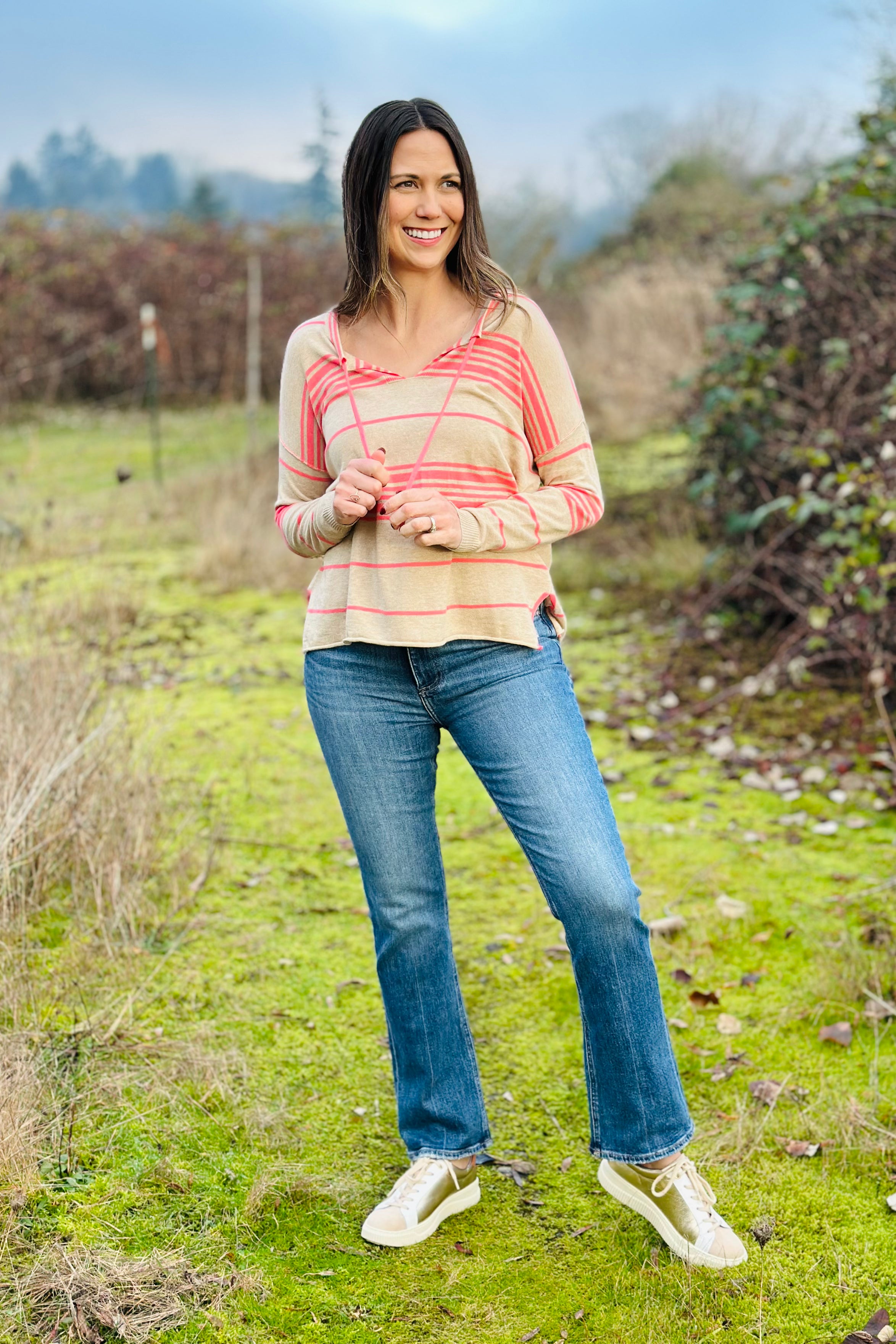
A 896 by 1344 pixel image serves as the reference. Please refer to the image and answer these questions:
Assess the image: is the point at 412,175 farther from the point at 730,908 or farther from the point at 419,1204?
the point at 730,908

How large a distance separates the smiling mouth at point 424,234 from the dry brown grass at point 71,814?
168 centimetres

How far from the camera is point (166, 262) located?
16250 mm

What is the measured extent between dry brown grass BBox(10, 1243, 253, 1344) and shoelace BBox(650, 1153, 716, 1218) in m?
0.73

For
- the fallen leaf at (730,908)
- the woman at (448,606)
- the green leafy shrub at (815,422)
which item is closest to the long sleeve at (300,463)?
the woman at (448,606)

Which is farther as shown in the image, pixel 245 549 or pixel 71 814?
pixel 245 549

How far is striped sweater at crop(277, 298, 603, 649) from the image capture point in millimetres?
1959

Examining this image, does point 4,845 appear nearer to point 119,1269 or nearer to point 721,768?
point 119,1269

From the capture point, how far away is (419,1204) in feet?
7.23

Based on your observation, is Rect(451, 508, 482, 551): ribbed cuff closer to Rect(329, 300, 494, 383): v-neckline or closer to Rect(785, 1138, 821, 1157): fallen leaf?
Rect(329, 300, 494, 383): v-neckline

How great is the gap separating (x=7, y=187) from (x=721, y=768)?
72.8m

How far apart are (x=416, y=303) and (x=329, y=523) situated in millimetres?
446

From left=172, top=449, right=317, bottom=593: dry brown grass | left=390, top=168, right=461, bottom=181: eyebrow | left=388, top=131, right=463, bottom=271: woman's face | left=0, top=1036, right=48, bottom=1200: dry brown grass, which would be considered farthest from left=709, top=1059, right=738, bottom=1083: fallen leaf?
left=172, top=449, right=317, bottom=593: dry brown grass

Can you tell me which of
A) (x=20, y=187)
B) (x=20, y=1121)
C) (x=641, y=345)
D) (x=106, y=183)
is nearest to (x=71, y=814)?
(x=20, y=1121)

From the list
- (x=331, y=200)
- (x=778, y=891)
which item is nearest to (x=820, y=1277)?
(x=778, y=891)
